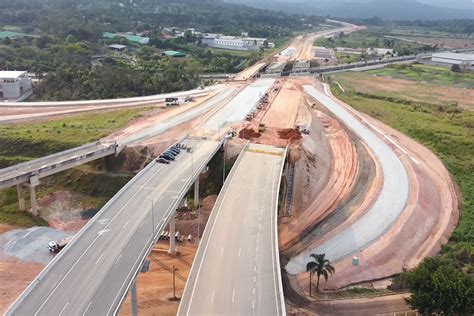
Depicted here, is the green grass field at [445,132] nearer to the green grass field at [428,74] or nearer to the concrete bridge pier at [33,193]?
the green grass field at [428,74]

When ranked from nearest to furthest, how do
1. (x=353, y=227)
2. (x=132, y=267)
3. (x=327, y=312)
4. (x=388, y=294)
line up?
(x=132, y=267) → (x=327, y=312) → (x=388, y=294) → (x=353, y=227)

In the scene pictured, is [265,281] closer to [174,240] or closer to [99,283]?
[99,283]

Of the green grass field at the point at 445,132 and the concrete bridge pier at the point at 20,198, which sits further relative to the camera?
the green grass field at the point at 445,132

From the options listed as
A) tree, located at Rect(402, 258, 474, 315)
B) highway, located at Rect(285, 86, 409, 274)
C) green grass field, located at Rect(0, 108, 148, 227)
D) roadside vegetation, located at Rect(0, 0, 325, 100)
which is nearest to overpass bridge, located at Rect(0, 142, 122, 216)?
green grass field, located at Rect(0, 108, 148, 227)

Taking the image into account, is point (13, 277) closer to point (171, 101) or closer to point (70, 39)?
point (171, 101)

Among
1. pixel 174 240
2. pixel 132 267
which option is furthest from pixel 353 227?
pixel 132 267

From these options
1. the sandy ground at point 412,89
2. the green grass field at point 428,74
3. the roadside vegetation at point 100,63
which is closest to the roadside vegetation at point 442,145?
the green grass field at point 428,74
